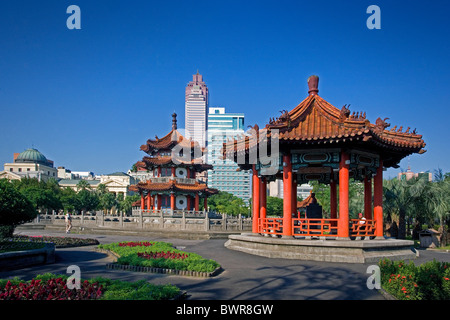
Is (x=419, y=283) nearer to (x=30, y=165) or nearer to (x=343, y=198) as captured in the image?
(x=343, y=198)

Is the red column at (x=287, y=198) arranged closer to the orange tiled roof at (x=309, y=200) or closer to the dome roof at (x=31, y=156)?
the orange tiled roof at (x=309, y=200)

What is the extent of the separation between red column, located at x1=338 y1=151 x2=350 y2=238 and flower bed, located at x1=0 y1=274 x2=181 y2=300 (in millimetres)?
10365

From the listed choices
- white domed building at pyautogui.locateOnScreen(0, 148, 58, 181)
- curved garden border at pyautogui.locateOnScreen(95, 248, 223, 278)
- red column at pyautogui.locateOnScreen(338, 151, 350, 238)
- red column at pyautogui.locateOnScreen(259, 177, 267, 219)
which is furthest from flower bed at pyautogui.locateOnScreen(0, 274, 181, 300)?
white domed building at pyautogui.locateOnScreen(0, 148, 58, 181)

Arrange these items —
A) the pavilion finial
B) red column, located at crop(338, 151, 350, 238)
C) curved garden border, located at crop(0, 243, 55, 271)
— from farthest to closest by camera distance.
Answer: the pavilion finial
red column, located at crop(338, 151, 350, 238)
curved garden border, located at crop(0, 243, 55, 271)

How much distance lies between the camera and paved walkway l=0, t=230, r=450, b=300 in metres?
10.0

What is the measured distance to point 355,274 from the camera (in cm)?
1330

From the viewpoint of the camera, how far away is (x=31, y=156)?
147 m

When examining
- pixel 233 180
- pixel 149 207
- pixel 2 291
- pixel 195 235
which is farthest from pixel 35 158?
pixel 2 291

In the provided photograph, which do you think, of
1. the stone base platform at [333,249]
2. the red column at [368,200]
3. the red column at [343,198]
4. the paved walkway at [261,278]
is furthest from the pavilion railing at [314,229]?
the red column at [368,200]

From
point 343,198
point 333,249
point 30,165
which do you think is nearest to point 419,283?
point 333,249

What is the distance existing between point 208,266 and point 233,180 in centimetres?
18262

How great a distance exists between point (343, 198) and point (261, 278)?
7.23m

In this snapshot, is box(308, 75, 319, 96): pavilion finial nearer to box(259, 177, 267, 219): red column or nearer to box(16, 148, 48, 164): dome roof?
box(259, 177, 267, 219): red column

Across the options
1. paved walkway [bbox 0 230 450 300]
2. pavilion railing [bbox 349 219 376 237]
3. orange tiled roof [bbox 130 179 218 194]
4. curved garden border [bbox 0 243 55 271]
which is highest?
orange tiled roof [bbox 130 179 218 194]
